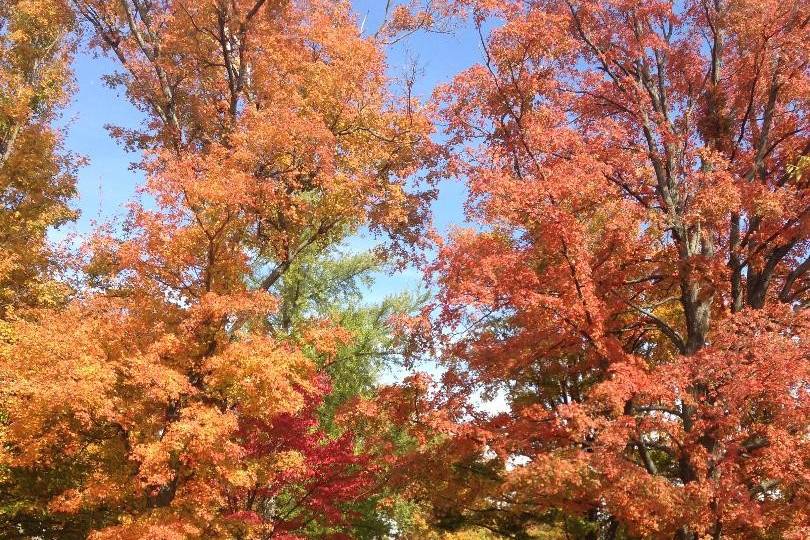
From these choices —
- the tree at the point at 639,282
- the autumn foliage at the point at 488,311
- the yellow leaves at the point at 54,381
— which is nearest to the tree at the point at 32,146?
the autumn foliage at the point at 488,311

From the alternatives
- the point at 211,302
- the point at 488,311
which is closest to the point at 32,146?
the point at 211,302

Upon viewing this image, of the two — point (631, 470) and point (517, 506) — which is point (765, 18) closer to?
point (631, 470)

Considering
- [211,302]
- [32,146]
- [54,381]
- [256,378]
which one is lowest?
[54,381]

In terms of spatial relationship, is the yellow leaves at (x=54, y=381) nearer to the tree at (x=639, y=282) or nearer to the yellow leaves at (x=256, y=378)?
the yellow leaves at (x=256, y=378)

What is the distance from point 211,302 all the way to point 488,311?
4.91 m

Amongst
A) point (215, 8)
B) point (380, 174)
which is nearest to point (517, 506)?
point (380, 174)

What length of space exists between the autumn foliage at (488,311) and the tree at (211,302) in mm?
67

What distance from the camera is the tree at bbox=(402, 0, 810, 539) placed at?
798 centimetres

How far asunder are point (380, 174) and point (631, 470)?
9.56 metres

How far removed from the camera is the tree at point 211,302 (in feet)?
31.9

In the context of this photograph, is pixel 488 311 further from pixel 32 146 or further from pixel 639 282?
pixel 32 146

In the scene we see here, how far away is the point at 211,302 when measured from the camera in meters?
10.3

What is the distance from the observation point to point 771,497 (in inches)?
387

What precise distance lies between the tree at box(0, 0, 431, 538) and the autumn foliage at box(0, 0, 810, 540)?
67 mm
